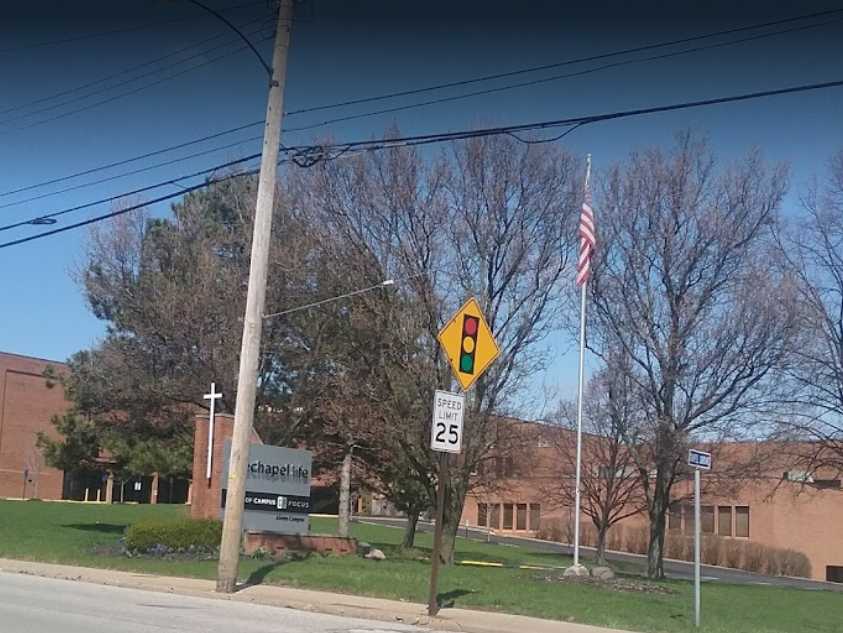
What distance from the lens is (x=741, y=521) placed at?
56.0 m

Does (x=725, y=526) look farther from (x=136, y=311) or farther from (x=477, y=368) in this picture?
(x=477, y=368)

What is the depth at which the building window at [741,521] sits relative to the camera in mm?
55600

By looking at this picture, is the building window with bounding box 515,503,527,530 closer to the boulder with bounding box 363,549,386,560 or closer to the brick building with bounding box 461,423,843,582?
the brick building with bounding box 461,423,843,582

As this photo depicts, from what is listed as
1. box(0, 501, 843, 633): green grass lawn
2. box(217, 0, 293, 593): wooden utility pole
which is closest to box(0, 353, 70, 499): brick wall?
box(0, 501, 843, 633): green grass lawn

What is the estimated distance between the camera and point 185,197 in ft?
117

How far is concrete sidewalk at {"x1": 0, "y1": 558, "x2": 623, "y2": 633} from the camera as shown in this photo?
45.9 feet

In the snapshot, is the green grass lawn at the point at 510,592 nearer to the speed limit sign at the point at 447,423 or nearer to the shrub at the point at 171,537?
the shrub at the point at 171,537

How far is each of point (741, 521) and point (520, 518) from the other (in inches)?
630

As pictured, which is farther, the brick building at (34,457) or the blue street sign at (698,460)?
the brick building at (34,457)

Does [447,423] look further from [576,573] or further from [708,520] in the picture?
[708,520]

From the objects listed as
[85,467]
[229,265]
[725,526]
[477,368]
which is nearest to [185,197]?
[229,265]

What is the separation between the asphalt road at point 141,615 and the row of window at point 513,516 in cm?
5089

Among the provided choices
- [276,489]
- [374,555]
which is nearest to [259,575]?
[276,489]

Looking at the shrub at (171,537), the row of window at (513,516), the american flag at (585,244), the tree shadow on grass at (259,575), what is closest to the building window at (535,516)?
the row of window at (513,516)
